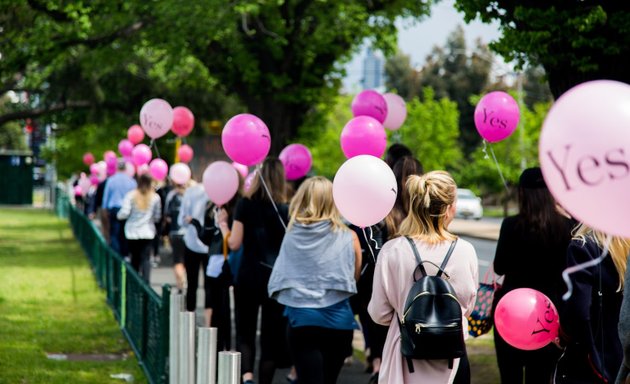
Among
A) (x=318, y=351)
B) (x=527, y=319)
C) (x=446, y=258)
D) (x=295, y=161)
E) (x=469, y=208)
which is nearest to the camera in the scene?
(x=527, y=319)

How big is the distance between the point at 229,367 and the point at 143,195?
9052mm

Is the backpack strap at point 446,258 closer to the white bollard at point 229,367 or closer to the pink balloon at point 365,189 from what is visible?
the pink balloon at point 365,189

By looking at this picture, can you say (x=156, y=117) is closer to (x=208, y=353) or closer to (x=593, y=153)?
(x=208, y=353)

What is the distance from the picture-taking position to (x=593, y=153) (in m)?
3.03

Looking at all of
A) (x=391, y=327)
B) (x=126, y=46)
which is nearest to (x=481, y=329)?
(x=391, y=327)

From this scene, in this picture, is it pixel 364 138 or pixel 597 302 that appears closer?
pixel 597 302

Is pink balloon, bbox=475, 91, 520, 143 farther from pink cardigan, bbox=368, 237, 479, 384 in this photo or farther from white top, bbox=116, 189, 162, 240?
white top, bbox=116, 189, 162, 240

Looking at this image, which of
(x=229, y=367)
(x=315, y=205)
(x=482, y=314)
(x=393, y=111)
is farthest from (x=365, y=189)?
(x=393, y=111)

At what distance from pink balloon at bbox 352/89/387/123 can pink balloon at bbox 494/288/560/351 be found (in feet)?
16.1

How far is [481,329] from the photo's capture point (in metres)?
5.97

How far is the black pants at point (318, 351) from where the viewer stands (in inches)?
245

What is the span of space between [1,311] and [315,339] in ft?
25.5

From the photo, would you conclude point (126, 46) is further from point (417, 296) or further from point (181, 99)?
point (417, 296)

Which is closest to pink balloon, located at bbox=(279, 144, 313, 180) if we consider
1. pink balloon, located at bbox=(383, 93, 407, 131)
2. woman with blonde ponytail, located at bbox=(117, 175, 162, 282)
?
pink balloon, located at bbox=(383, 93, 407, 131)
